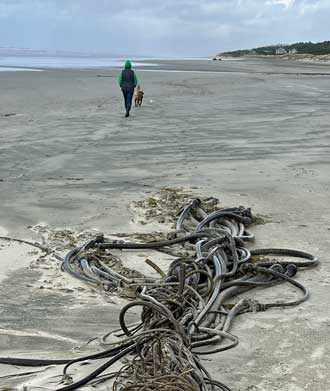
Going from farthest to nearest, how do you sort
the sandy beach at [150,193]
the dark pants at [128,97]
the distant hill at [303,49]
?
1. the distant hill at [303,49]
2. the dark pants at [128,97]
3. the sandy beach at [150,193]

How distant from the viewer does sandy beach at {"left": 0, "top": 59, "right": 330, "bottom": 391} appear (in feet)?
12.5

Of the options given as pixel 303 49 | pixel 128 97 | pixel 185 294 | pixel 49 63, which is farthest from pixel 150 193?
pixel 303 49

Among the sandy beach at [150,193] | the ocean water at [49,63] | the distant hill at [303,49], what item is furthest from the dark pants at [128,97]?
the distant hill at [303,49]

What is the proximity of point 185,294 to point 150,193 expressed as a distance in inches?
157

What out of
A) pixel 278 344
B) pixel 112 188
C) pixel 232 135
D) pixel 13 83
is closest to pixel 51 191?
pixel 112 188

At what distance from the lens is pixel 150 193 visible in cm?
812

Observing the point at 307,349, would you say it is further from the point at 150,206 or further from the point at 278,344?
the point at 150,206

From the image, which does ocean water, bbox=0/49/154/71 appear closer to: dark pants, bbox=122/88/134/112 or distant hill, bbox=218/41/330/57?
dark pants, bbox=122/88/134/112

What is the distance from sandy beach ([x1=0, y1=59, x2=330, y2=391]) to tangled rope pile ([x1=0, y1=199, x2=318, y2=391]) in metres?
0.14

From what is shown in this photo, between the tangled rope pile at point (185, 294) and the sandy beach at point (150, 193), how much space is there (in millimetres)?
142

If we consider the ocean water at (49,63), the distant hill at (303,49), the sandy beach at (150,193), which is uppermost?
the distant hill at (303,49)

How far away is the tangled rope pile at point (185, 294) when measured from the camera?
123 inches

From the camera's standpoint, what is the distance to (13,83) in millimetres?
27359

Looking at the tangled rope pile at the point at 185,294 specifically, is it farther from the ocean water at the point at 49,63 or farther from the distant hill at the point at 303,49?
the distant hill at the point at 303,49
